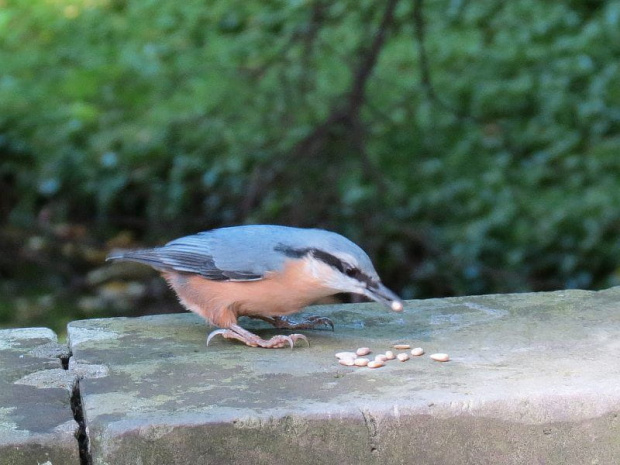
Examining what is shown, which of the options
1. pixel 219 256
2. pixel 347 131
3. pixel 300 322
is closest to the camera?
pixel 219 256

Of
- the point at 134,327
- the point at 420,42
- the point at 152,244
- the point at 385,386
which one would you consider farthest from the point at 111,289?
the point at 385,386

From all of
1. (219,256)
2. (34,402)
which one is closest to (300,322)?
(219,256)

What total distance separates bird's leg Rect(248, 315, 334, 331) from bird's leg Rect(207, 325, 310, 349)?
187 mm

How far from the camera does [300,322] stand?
367 cm

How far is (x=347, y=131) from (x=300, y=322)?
2912mm

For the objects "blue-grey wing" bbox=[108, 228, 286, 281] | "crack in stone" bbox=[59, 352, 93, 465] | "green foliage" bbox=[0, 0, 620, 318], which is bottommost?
"crack in stone" bbox=[59, 352, 93, 465]

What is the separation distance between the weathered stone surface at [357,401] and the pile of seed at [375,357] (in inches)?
1.2

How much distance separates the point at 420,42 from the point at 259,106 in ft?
8.07

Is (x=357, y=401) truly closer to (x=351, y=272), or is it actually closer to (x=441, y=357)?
(x=441, y=357)

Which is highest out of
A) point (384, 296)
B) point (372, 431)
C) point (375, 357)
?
point (384, 296)

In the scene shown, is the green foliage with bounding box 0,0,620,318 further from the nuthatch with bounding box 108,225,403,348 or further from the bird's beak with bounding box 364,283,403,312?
the bird's beak with bounding box 364,283,403,312

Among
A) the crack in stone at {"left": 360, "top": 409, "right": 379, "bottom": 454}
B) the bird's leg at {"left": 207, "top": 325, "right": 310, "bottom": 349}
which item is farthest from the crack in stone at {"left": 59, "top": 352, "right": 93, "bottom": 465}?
the crack in stone at {"left": 360, "top": 409, "right": 379, "bottom": 454}

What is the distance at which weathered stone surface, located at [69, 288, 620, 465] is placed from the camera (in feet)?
8.66

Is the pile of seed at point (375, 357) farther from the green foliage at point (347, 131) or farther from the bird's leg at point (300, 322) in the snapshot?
the green foliage at point (347, 131)
